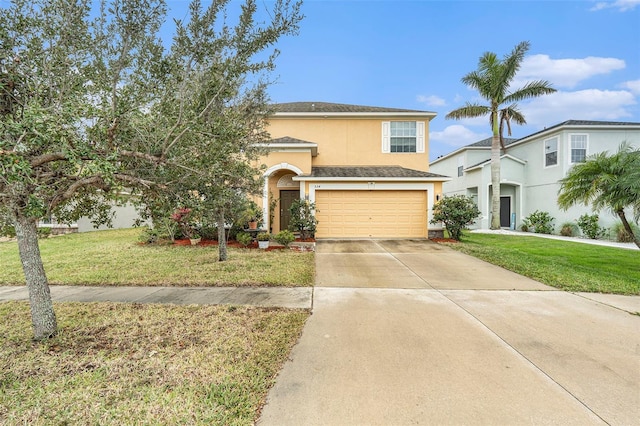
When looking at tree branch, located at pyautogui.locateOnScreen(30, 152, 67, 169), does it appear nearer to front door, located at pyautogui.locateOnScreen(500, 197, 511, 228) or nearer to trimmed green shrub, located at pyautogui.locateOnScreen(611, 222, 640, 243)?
trimmed green shrub, located at pyautogui.locateOnScreen(611, 222, 640, 243)

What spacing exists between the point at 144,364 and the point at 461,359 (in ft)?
12.1

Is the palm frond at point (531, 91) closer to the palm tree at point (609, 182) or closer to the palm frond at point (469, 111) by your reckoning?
the palm frond at point (469, 111)

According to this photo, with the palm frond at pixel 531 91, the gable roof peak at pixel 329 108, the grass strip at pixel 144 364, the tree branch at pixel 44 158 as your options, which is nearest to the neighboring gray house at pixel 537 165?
the palm frond at pixel 531 91

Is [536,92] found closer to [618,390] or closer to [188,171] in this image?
[618,390]

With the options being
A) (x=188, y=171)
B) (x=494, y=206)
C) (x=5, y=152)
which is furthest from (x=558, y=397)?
(x=494, y=206)

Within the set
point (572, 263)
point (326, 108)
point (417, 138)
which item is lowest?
point (572, 263)

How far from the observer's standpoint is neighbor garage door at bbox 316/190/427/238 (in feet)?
45.0

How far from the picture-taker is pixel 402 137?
15695mm

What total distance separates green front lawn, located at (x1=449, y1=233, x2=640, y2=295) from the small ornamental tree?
4.70 ft

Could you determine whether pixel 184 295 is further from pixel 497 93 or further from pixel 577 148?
pixel 577 148

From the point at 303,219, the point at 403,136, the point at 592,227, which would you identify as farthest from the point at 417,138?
the point at 592,227

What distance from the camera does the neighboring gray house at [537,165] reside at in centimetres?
1612

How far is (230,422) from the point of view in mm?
2377

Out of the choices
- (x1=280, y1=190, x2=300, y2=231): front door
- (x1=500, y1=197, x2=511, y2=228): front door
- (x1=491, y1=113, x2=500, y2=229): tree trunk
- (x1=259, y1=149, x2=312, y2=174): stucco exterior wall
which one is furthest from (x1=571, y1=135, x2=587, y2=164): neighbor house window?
(x1=280, y1=190, x2=300, y2=231): front door
